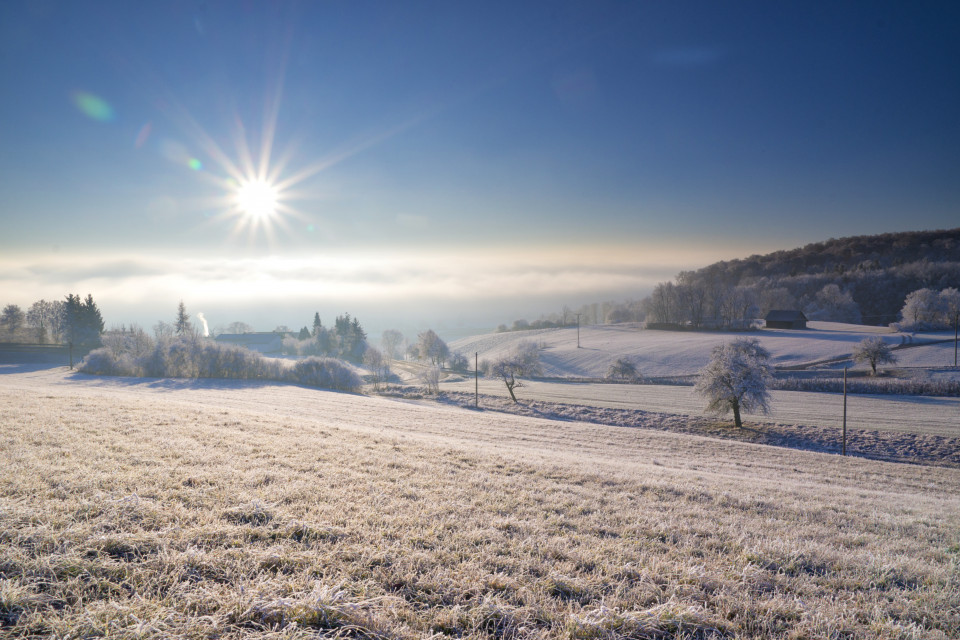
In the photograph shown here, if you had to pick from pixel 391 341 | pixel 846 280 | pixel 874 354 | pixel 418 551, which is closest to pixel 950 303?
pixel 846 280

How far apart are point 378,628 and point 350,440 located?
27.2ft

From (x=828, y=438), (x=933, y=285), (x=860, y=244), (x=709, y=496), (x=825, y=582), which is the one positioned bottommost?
(x=828, y=438)

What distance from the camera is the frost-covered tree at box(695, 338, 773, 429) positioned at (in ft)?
106

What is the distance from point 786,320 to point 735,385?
3255 inches

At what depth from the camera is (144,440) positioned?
8547 mm

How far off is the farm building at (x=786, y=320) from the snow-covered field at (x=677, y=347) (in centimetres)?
311

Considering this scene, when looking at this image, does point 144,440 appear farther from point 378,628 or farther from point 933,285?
point 933,285

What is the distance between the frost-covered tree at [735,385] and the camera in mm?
32312

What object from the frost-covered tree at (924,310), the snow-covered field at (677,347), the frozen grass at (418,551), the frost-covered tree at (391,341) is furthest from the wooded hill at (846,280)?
the frozen grass at (418,551)

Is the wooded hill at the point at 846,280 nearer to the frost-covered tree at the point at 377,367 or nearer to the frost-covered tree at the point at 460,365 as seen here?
the frost-covered tree at the point at 460,365

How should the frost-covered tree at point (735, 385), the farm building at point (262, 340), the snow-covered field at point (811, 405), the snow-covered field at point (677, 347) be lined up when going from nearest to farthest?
the snow-covered field at point (811, 405), the frost-covered tree at point (735, 385), the snow-covered field at point (677, 347), the farm building at point (262, 340)

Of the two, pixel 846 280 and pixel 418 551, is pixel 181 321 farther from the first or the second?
pixel 846 280

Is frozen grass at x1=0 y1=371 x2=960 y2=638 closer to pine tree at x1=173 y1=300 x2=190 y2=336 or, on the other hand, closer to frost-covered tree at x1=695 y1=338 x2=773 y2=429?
frost-covered tree at x1=695 y1=338 x2=773 y2=429

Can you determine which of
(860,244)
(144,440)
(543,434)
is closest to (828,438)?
(543,434)
